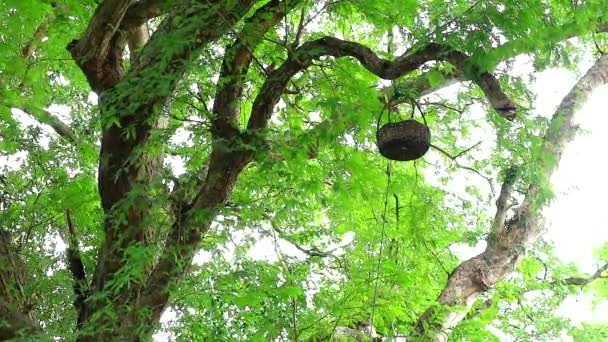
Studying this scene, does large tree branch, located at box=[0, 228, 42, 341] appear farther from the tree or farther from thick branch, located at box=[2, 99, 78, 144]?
thick branch, located at box=[2, 99, 78, 144]

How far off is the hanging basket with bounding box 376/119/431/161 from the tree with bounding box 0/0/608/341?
0.22 m

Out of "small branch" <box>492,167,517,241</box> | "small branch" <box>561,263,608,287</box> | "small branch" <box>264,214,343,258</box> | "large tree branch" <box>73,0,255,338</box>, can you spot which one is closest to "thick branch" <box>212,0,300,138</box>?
"large tree branch" <box>73,0,255,338</box>

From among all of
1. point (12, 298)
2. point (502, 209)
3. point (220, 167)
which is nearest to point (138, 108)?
point (220, 167)

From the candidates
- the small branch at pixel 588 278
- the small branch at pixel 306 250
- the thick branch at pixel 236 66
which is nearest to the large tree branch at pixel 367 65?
the thick branch at pixel 236 66

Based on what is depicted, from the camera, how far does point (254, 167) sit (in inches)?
178

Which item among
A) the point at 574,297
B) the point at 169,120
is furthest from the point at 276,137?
the point at 574,297

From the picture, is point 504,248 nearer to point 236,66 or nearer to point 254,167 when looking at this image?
point 254,167

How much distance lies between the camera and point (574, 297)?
20.7 feet

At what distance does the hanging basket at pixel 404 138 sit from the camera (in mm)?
2865

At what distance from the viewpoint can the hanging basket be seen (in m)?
2.87

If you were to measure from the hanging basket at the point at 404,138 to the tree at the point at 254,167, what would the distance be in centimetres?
22

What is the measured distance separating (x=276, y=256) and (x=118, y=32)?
156 cm

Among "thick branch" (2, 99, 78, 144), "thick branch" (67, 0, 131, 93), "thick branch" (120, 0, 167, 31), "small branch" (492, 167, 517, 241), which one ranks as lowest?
"small branch" (492, 167, 517, 241)

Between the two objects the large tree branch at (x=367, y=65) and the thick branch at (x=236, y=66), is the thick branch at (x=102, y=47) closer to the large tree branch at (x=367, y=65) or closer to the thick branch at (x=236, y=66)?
the thick branch at (x=236, y=66)
